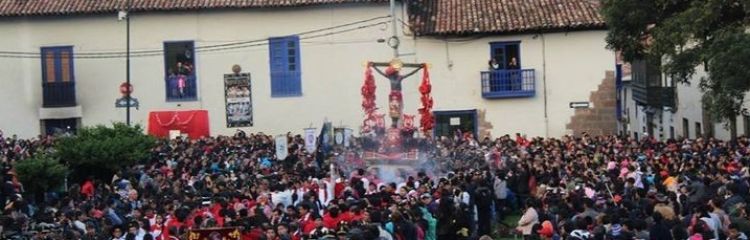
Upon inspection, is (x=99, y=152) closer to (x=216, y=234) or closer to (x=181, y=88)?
(x=216, y=234)

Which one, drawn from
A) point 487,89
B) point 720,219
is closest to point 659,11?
point 720,219

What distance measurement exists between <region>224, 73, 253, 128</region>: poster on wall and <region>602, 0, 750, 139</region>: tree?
2096cm

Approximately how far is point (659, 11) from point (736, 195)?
7734 millimetres

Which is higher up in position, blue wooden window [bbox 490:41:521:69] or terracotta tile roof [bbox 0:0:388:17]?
terracotta tile roof [bbox 0:0:388:17]

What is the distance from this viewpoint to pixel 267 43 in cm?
4694

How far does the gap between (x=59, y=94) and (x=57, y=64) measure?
1.01 metres

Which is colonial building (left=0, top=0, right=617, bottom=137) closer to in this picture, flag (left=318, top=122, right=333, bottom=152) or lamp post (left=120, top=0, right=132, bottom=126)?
lamp post (left=120, top=0, right=132, bottom=126)

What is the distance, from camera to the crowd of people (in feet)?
60.3

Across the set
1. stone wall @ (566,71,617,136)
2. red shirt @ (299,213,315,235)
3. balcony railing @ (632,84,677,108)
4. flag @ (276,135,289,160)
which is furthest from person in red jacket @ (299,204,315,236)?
stone wall @ (566,71,617,136)

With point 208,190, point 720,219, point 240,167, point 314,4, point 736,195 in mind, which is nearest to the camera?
point 720,219

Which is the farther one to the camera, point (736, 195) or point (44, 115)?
point (44, 115)

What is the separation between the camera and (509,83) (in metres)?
46.8

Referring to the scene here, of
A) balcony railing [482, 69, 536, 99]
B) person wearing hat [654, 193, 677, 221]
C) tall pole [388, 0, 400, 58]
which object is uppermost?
tall pole [388, 0, 400, 58]

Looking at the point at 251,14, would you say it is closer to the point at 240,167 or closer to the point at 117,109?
the point at 117,109
